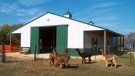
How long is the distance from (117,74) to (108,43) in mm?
24934

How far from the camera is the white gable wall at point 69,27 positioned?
83.5 ft

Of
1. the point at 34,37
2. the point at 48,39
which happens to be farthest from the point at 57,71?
the point at 48,39

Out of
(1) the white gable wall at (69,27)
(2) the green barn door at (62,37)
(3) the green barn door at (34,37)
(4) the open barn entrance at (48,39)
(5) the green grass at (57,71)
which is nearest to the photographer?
(5) the green grass at (57,71)

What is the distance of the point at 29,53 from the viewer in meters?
29.4

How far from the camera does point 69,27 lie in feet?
86.1

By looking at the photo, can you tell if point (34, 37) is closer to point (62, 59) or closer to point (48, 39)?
point (48, 39)

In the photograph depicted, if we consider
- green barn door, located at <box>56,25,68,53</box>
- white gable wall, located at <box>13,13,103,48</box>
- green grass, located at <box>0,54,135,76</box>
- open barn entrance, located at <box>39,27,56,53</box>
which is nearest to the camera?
green grass, located at <box>0,54,135,76</box>

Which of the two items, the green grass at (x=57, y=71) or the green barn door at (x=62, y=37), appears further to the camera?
the green barn door at (x=62, y=37)

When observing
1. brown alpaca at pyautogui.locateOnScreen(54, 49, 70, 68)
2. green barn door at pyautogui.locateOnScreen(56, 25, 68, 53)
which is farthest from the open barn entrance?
brown alpaca at pyautogui.locateOnScreen(54, 49, 70, 68)

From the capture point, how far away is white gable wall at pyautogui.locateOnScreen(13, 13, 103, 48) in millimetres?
25438

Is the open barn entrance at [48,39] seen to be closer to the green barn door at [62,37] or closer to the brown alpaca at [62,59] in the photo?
the green barn door at [62,37]

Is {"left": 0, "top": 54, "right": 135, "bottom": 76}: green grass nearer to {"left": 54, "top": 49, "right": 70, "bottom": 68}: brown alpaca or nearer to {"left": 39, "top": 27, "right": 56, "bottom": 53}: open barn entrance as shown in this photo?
{"left": 54, "top": 49, "right": 70, "bottom": 68}: brown alpaca

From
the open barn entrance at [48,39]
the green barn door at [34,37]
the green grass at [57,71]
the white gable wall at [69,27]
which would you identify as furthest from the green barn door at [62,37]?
the green grass at [57,71]

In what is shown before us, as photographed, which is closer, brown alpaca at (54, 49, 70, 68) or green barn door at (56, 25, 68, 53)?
brown alpaca at (54, 49, 70, 68)
